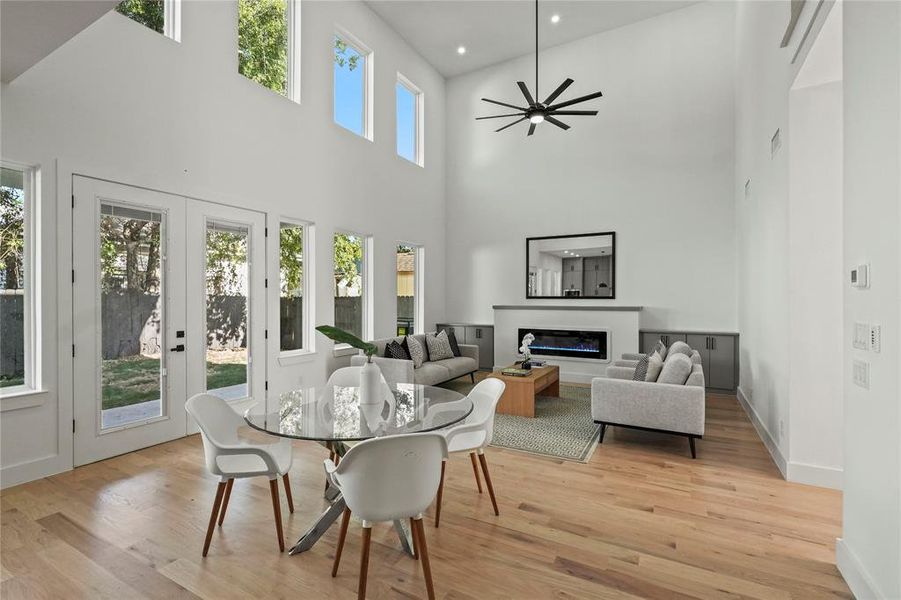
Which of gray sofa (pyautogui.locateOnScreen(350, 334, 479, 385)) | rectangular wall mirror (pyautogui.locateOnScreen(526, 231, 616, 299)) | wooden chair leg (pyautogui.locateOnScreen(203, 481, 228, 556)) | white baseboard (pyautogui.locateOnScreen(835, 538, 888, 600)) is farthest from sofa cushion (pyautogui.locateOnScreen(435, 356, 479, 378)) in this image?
white baseboard (pyautogui.locateOnScreen(835, 538, 888, 600))

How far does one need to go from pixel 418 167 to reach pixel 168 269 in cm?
471

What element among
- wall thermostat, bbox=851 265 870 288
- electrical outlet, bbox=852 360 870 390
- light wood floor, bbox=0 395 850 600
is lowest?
light wood floor, bbox=0 395 850 600

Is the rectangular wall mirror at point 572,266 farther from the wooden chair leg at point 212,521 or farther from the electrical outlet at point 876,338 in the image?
the wooden chair leg at point 212,521

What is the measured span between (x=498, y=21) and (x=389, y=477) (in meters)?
7.23

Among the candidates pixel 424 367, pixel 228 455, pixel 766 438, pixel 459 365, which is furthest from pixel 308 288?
pixel 766 438

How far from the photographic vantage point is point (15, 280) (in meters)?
3.12

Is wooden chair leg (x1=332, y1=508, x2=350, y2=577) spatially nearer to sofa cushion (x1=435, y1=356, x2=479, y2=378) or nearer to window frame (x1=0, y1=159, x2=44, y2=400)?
window frame (x1=0, y1=159, x2=44, y2=400)

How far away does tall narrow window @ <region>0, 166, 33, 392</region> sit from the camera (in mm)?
3064

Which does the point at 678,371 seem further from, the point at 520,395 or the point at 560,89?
the point at 560,89

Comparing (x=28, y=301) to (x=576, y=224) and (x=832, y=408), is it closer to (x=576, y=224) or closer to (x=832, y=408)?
(x=832, y=408)

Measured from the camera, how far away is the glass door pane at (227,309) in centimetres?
436

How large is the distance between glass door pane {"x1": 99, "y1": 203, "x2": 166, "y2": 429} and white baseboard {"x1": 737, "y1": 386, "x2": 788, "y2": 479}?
5.14m

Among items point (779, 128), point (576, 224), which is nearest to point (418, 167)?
point (576, 224)

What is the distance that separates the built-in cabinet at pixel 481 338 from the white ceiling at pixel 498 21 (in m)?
4.86
